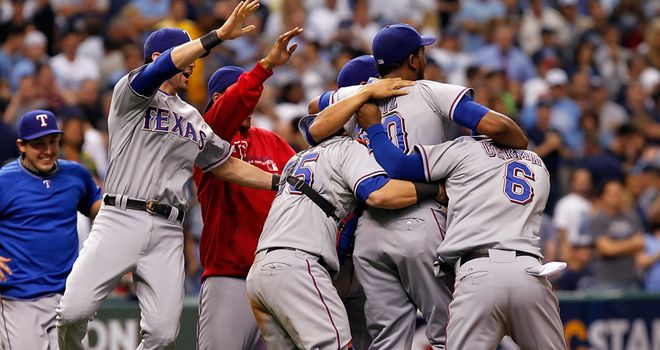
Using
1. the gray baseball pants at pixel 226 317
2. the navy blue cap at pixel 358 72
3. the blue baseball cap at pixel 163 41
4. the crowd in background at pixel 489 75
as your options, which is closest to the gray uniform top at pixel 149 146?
the blue baseball cap at pixel 163 41

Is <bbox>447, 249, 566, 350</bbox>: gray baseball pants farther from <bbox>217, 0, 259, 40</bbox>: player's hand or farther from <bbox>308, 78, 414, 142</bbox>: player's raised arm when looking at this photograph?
<bbox>217, 0, 259, 40</bbox>: player's hand

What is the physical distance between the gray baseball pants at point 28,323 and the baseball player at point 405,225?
2298 millimetres

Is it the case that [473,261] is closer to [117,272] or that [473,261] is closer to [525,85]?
[117,272]

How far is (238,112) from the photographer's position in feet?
25.0

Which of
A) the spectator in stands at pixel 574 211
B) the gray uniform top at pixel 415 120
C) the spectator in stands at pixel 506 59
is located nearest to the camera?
the gray uniform top at pixel 415 120

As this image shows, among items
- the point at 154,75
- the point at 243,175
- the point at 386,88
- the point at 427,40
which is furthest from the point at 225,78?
the point at 427,40

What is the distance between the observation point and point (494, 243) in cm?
671

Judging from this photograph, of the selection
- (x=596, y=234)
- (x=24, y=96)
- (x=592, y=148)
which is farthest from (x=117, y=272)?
(x=592, y=148)

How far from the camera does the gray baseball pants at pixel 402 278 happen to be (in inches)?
274

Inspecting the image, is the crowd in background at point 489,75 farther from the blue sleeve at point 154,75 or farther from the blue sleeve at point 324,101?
the blue sleeve at point 154,75

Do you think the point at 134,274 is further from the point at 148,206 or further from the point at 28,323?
the point at 28,323

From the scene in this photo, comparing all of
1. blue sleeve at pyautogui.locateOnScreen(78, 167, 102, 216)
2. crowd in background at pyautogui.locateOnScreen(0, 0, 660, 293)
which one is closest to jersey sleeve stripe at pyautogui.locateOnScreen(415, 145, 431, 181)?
blue sleeve at pyautogui.locateOnScreen(78, 167, 102, 216)

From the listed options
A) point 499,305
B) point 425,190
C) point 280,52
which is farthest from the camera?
point 280,52

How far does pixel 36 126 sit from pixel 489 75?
28.8ft
